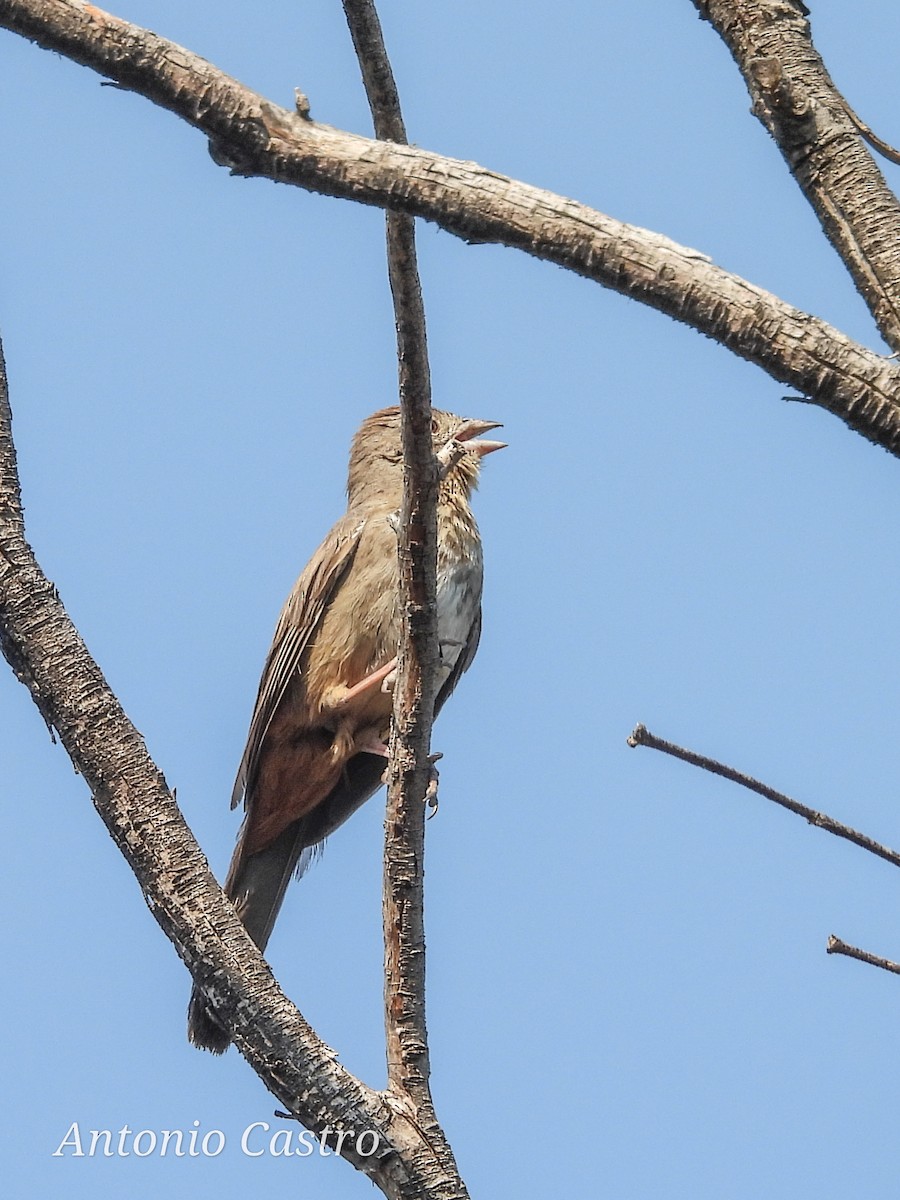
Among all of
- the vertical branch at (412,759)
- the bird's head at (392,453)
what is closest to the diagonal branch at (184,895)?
the vertical branch at (412,759)

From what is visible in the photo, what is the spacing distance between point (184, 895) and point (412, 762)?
87cm

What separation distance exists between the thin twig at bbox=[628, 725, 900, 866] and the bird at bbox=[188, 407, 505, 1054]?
3.58 m

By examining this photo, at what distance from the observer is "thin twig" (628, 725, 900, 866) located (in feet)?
9.61

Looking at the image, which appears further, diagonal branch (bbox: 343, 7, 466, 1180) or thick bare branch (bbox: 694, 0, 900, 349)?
diagonal branch (bbox: 343, 7, 466, 1180)

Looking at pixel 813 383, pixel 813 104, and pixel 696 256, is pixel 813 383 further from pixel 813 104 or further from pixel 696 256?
pixel 813 104

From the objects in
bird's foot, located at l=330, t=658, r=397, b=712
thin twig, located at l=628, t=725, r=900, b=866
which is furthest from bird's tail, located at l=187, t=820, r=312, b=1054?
thin twig, located at l=628, t=725, r=900, b=866

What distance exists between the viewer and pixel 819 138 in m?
2.97

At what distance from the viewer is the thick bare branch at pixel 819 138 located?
2.83 meters

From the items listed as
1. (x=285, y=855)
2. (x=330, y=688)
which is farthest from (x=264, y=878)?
(x=330, y=688)

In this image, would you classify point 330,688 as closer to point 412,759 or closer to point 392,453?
point 392,453

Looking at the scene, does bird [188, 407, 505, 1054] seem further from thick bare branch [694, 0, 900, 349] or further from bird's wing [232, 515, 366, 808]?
thick bare branch [694, 0, 900, 349]

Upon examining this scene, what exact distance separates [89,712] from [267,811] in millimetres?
2675

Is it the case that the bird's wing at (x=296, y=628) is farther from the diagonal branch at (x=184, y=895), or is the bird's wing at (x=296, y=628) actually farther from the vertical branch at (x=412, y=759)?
the diagonal branch at (x=184, y=895)

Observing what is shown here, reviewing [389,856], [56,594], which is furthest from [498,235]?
[389,856]
